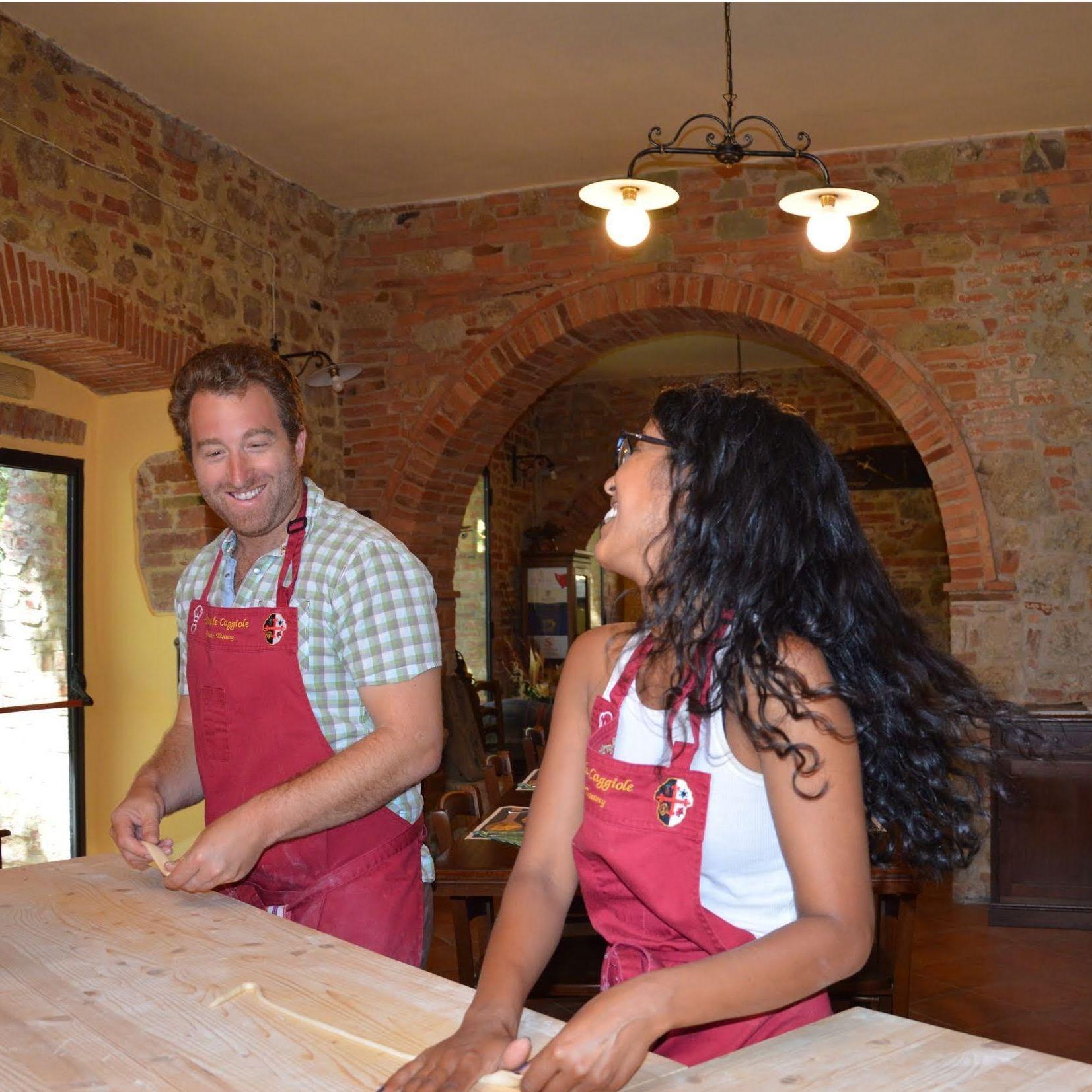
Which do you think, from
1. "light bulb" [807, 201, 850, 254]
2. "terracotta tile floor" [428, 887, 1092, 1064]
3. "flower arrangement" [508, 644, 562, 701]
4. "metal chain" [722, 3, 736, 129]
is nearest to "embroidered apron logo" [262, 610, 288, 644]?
"terracotta tile floor" [428, 887, 1092, 1064]

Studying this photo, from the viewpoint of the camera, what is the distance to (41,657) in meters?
5.39

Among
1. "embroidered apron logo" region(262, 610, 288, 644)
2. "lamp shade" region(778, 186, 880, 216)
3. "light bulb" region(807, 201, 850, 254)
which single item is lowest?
"embroidered apron logo" region(262, 610, 288, 644)

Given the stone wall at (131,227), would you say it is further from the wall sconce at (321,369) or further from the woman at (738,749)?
the woman at (738,749)

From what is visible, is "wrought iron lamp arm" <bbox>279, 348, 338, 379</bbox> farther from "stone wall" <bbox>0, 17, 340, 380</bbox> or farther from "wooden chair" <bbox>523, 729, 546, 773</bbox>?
"wooden chair" <bbox>523, 729, 546, 773</bbox>

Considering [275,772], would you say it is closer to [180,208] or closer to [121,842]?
[121,842]

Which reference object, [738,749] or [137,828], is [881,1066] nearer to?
[738,749]

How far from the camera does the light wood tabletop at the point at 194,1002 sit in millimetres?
1224

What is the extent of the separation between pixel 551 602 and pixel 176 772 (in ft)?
28.3

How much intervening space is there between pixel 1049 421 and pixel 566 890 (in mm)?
4896

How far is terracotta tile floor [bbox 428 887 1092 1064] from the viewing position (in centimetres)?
411

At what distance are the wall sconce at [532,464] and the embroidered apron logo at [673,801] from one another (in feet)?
31.4

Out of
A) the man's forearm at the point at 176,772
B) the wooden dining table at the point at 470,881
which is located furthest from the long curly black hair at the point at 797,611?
the wooden dining table at the point at 470,881

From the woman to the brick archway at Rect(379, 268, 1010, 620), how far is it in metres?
4.45

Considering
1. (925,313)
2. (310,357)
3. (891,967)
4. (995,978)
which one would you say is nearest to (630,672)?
(891,967)
